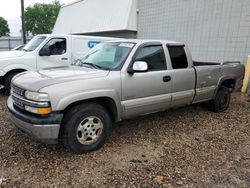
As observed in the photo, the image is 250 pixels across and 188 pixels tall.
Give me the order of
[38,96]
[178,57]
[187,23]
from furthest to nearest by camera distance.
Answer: [187,23] → [178,57] → [38,96]

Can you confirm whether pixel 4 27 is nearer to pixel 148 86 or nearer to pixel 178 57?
pixel 178 57

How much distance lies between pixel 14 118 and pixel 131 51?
2.22 m

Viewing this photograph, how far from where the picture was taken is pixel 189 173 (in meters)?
3.37

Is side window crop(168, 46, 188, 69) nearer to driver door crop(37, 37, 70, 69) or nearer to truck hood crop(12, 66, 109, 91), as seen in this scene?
truck hood crop(12, 66, 109, 91)

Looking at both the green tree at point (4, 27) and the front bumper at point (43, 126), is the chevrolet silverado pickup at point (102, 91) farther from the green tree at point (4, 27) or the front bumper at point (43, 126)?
the green tree at point (4, 27)

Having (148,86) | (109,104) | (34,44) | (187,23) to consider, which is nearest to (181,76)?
(148,86)

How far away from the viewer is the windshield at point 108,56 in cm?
420

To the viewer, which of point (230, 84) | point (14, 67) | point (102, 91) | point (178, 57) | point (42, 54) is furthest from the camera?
point (42, 54)

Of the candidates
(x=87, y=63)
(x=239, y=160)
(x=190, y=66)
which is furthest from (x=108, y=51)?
(x=239, y=160)

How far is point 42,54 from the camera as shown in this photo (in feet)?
25.7

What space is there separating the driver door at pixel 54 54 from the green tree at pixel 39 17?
55.3 meters

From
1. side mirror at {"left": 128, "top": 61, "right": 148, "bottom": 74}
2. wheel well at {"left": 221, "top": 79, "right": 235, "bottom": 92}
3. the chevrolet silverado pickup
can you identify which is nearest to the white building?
wheel well at {"left": 221, "top": 79, "right": 235, "bottom": 92}

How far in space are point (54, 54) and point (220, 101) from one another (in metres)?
5.54

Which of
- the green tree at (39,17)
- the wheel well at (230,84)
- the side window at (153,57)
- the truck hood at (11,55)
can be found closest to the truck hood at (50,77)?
the side window at (153,57)
